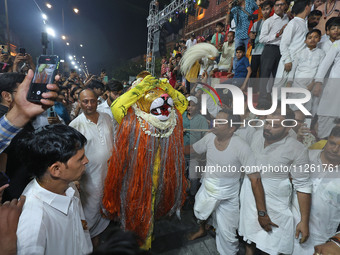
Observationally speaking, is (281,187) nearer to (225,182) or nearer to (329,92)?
(225,182)

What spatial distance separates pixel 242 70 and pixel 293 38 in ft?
3.85

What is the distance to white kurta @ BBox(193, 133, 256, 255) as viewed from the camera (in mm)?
2086

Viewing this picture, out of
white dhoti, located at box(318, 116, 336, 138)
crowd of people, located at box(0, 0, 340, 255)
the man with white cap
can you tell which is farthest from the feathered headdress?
white dhoti, located at box(318, 116, 336, 138)

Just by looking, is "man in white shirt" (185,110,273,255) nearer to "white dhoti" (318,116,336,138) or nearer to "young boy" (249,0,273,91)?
"white dhoti" (318,116,336,138)

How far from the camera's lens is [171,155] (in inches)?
78.5

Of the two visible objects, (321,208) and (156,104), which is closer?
(321,208)

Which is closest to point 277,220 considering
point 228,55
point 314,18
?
point 314,18

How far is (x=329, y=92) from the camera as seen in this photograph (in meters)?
2.76

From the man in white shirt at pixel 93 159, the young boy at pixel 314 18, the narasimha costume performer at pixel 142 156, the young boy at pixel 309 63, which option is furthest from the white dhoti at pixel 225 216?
the young boy at pixel 314 18

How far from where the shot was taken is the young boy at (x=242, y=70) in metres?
4.17

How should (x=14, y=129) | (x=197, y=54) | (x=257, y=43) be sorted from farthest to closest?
1. (x=257, y=43)
2. (x=197, y=54)
3. (x=14, y=129)

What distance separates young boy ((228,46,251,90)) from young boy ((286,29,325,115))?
1095 millimetres

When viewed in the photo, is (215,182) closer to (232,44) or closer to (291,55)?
(291,55)

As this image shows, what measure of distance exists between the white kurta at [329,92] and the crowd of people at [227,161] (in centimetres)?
1
